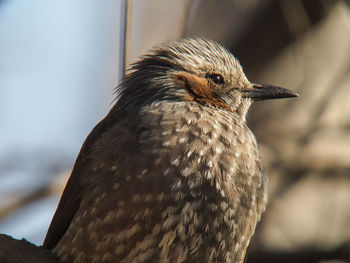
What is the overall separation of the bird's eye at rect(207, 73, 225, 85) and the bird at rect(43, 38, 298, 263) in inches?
8.6

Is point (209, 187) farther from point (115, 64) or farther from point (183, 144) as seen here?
point (115, 64)

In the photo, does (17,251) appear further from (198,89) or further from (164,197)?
(198,89)

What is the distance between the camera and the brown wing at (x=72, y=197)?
3670 millimetres

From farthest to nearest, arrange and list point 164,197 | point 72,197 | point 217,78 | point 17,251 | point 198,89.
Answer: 1. point 217,78
2. point 198,89
3. point 72,197
4. point 164,197
5. point 17,251

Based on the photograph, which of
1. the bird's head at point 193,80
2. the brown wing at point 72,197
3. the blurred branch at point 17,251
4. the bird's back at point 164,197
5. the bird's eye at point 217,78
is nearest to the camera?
the blurred branch at point 17,251

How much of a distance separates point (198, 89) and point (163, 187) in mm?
837

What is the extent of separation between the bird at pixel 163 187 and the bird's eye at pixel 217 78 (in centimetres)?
22

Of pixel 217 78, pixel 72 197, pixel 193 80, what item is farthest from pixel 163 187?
pixel 217 78

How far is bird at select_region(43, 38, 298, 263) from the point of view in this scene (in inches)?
133

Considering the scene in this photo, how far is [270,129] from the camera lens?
4891mm

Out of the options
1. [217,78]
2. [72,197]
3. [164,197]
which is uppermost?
[217,78]

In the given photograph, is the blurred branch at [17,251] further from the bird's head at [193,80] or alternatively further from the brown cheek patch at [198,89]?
the brown cheek patch at [198,89]

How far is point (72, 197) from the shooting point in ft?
12.1

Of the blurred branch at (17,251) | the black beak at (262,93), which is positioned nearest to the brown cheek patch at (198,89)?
the black beak at (262,93)
